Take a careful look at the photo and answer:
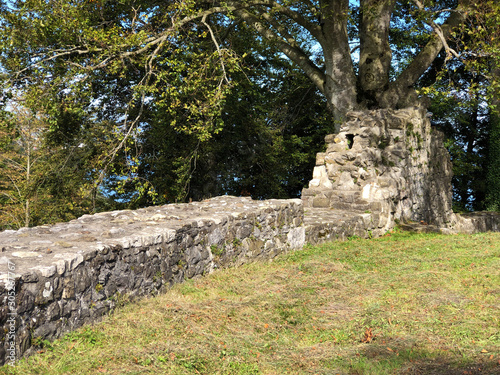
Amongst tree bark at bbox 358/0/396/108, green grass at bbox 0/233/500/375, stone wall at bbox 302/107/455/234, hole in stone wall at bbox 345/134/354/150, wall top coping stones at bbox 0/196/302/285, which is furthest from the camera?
tree bark at bbox 358/0/396/108

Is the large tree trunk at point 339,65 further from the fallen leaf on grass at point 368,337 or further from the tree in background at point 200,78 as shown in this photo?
the fallen leaf on grass at point 368,337

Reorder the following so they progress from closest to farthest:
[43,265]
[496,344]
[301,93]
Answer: [43,265]
[496,344]
[301,93]

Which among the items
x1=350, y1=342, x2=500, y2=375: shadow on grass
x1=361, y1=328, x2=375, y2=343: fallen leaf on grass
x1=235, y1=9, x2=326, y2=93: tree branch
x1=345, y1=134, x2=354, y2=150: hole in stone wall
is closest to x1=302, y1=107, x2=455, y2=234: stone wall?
x1=345, y1=134, x2=354, y2=150: hole in stone wall

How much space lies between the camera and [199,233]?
Answer: 5.90m

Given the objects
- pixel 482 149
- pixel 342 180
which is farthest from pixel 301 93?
pixel 482 149

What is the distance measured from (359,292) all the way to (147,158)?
11495 millimetres

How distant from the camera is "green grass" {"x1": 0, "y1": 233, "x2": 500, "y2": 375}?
3.70 meters

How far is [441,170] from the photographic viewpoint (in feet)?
51.1

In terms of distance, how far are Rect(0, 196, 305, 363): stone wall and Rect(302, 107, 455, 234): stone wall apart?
152 inches

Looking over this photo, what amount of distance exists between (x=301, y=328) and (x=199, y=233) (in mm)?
1888

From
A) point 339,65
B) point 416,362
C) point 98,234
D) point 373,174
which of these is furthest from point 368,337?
point 339,65

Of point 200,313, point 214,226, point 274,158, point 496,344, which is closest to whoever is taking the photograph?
point 496,344

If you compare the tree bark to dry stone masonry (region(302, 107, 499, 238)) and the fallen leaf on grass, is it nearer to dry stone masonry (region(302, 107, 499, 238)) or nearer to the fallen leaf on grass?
dry stone masonry (region(302, 107, 499, 238))

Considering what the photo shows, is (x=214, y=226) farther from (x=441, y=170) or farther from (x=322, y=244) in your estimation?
(x=441, y=170)
